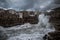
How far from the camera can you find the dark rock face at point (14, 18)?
3.44 ft

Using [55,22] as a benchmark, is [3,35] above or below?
below

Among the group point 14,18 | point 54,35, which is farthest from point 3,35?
point 54,35

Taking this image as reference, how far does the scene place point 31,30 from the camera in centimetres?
107

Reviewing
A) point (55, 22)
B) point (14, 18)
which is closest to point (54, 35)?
point (55, 22)

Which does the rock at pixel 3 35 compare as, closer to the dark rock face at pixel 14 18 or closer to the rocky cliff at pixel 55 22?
the dark rock face at pixel 14 18

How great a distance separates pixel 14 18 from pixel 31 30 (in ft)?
0.61

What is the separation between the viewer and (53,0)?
3.67 ft

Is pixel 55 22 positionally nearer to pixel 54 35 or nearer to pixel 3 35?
pixel 54 35

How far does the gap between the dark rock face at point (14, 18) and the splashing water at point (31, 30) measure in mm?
36

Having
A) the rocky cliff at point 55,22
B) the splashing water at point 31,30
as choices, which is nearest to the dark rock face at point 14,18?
the splashing water at point 31,30

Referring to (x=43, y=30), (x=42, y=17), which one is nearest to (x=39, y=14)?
(x=42, y=17)

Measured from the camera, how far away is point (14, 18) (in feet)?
3.50

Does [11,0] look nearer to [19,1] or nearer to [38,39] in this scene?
[19,1]

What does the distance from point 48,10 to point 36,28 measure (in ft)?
0.65
